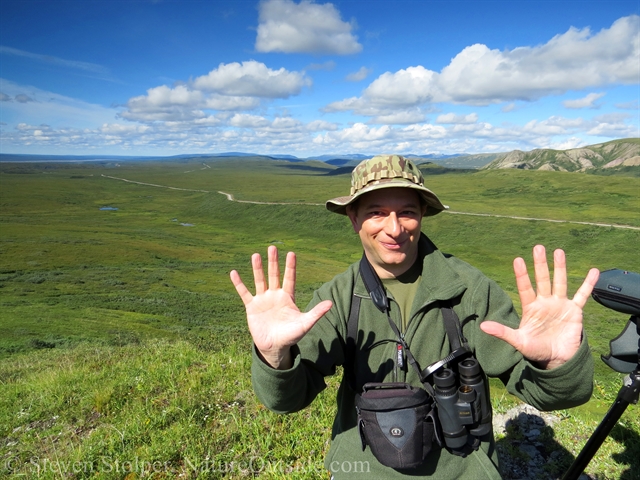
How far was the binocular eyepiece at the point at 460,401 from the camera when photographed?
8.57ft

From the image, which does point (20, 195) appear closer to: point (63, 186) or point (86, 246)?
point (63, 186)

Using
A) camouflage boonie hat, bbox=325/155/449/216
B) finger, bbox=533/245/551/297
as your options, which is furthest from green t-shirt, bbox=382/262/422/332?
finger, bbox=533/245/551/297

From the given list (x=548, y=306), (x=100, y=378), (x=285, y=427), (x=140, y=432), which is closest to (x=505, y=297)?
(x=548, y=306)

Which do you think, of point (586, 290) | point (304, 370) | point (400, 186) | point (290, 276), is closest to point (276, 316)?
point (290, 276)

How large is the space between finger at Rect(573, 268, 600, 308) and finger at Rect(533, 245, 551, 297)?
166 mm

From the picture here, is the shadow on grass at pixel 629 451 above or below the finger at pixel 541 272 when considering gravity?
below

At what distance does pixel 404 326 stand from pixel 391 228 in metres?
0.77

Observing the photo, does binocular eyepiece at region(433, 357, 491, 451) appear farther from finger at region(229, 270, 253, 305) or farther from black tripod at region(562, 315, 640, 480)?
finger at region(229, 270, 253, 305)

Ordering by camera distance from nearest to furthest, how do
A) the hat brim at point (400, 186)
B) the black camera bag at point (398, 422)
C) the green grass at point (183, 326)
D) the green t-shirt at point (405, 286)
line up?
the black camera bag at point (398, 422)
the hat brim at point (400, 186)
the green t-shirt at point (405, 286)
the green grass at point (183, 326)

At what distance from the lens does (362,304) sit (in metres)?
3.05

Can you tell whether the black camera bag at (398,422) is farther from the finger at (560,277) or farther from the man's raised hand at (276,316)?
the finger at (560,277)

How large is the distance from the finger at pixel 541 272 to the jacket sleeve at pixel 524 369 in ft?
0.95

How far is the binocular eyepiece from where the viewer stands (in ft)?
8.57

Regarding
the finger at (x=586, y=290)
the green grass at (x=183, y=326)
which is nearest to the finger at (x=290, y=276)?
the finger at (x=586, y=290)
